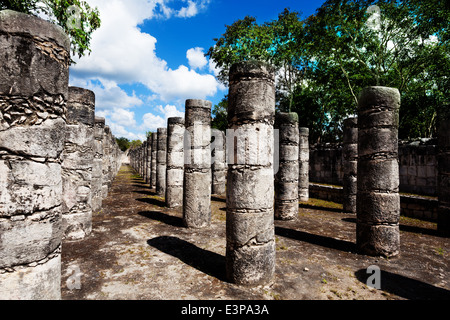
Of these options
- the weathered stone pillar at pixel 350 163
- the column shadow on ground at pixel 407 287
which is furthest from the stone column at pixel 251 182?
the weathered stone pillar at pixel 350 163

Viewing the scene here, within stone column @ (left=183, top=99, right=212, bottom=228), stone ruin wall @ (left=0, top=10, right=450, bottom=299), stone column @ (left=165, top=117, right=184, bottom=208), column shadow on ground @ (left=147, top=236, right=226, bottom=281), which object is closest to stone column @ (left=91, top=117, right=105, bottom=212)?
stone ruin wall @ (left=0, top=10, right=450, bottom=299)

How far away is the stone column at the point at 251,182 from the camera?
4.31 meters

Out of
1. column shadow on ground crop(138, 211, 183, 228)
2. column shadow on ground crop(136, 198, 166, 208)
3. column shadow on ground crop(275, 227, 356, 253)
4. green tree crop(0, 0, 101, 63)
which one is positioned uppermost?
green tree crop(0, 0, 101, 63)

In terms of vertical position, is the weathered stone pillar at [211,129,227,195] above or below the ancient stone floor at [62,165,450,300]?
above

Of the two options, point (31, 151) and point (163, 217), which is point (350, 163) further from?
point (31, 151)

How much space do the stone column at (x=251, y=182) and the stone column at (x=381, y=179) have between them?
282cm

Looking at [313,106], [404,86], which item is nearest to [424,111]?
[404,86]

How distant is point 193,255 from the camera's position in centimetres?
552

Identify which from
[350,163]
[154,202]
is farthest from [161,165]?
[350,163]

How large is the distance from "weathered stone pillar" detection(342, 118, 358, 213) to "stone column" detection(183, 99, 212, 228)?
5.91 metres

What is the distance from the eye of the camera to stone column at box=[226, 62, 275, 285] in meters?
4.31

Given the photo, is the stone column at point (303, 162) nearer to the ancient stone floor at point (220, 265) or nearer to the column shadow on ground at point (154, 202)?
the ancient stone floor at point (220, 265)

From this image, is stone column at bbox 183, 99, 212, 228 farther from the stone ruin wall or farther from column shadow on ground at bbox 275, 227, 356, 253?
column shadow on ground at bbox 275, 227, 356, 253

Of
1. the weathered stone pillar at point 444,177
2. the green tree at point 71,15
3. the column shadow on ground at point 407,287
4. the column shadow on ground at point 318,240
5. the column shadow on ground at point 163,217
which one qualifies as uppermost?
the green tree at point 71,15
